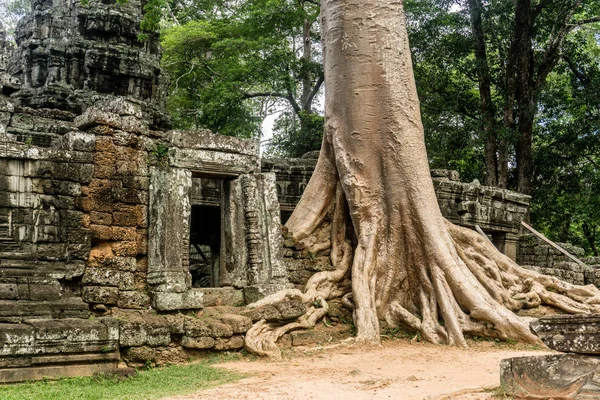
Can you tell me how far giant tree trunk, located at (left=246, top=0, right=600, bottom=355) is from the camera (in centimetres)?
829

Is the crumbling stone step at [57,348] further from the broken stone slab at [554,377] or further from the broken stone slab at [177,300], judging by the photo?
the broken stone slab at [554,377]

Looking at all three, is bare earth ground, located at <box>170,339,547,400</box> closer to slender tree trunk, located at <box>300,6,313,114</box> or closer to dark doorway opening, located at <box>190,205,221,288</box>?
dark doorway opening, located at <box>190,205,221,288</box>

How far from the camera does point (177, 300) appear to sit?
7488mm

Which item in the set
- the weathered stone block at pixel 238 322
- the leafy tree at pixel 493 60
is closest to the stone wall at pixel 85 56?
the weathered stone block at pixel 238 322

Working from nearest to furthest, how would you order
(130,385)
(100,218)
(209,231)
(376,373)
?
(130,385)
(376,373)
(100,218)
(209,231)

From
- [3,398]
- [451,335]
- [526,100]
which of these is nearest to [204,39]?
[526,100]

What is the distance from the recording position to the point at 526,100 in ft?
53.2

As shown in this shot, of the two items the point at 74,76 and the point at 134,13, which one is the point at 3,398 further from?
the point at 134,13

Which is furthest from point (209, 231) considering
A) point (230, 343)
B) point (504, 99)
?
point (504, 99)

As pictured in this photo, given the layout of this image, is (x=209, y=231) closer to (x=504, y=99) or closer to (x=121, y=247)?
(x=121, y=247)

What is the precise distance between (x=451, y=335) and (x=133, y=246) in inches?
142

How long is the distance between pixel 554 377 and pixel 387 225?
4604 millimetres

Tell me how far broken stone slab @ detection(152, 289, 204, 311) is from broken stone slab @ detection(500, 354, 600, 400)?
149 inches

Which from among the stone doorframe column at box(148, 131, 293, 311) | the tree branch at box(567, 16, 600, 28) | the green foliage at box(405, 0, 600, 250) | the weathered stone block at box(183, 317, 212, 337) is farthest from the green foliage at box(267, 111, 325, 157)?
the weathered stone block at box(183, 317, 212, 337)
